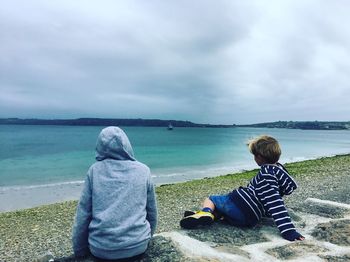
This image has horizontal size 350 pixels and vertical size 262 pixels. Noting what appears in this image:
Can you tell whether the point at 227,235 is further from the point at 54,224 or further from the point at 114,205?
the point at 54,224

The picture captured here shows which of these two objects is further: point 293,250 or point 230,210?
point 230,210

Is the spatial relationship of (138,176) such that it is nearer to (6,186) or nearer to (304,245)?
(304,245)

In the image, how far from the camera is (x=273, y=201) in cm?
463

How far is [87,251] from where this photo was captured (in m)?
3.72

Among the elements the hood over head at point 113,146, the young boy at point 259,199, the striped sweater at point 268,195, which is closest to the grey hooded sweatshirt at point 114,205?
the hood over head at point 113,146

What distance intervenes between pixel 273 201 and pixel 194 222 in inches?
40.5

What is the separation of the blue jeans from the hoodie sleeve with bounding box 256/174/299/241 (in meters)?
0.34

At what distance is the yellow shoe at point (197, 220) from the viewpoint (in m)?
4.59

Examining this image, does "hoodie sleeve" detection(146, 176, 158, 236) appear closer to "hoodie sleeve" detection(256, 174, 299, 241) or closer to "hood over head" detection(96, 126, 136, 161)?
"hood over head" detection(96, 126, 136, 161)

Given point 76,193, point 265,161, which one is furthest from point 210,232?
point 76,193

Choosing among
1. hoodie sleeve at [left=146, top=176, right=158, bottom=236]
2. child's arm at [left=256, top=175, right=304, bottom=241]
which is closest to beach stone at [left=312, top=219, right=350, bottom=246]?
child's arm at [left=256, top=175, right=304, bottom=241]

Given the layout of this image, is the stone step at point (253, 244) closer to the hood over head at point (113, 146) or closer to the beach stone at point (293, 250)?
the beach stone at point (293, 250)

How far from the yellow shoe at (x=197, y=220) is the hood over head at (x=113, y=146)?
1.35 meters

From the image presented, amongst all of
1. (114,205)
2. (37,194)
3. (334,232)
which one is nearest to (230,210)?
(334,232)
